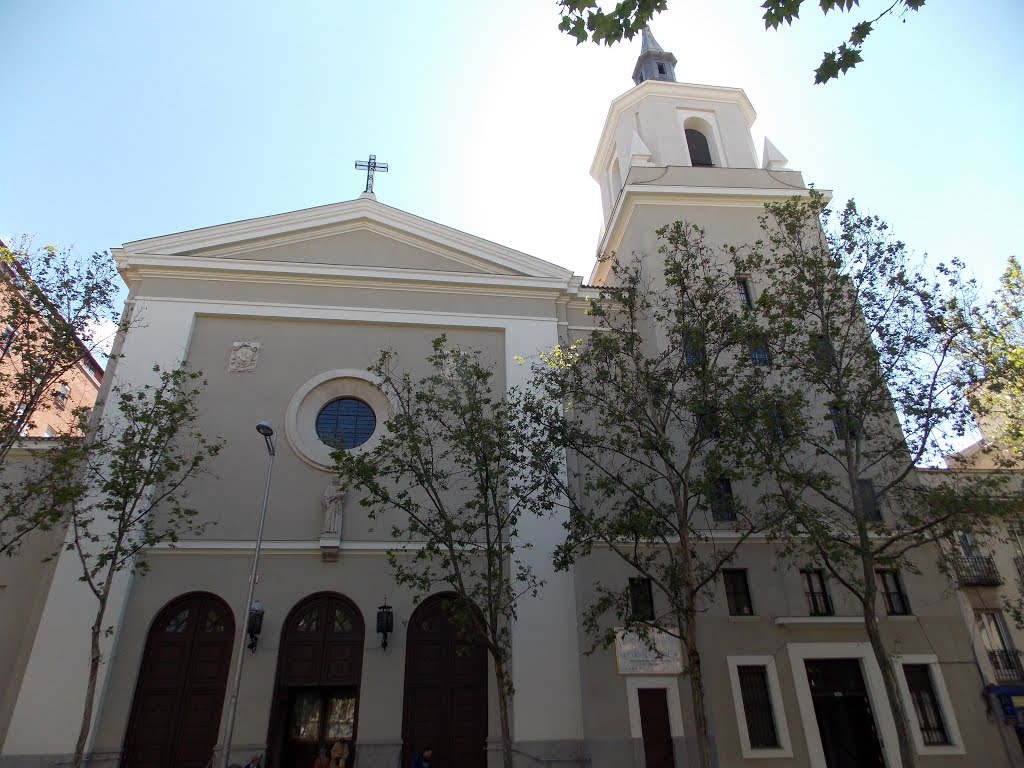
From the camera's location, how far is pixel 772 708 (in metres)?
14.2

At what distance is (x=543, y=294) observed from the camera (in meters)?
18.7

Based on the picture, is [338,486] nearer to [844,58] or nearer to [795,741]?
[795,741]

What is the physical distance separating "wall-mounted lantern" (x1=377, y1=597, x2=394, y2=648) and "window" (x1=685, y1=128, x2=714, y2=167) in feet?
58.0

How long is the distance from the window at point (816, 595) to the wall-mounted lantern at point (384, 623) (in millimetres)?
9312

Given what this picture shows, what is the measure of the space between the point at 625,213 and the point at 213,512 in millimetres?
14388

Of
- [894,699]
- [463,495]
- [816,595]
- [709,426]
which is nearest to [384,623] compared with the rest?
[463,495]

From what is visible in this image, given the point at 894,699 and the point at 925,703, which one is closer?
the point at 894,699

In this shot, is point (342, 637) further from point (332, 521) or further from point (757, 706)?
point (757, 706)

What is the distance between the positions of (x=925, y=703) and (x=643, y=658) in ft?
20.5

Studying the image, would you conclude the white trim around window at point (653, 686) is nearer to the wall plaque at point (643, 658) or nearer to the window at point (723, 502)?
the wall plaque at point (643, 658)

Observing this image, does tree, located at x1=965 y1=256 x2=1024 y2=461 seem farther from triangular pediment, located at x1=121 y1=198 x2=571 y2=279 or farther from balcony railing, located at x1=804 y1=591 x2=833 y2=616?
triangular pediment, located at x1=121 y1=198 x2=571 y2=279

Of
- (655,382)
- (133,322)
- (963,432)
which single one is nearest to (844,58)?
(655,382)

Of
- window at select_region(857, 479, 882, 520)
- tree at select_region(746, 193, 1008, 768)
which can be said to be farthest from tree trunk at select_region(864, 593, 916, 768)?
window at select_region(857, 479, 882, 520)

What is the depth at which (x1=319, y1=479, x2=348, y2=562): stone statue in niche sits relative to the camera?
1438 cm
